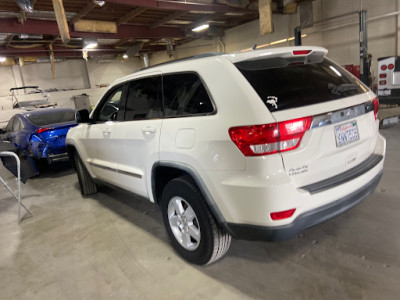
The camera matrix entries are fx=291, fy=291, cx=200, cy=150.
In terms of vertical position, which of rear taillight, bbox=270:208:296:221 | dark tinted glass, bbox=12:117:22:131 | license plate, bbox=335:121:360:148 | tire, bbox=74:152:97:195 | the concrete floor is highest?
dark tinted glass, bbox=12:117:22:131

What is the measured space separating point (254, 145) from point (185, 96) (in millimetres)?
831

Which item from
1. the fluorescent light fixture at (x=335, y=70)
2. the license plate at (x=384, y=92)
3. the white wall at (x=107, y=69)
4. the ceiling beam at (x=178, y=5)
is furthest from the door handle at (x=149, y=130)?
the white wall at (x=107, y=69)

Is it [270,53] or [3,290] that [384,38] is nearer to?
[270,53]

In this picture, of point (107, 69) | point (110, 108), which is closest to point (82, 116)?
point (110, 108)

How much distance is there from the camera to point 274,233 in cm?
190

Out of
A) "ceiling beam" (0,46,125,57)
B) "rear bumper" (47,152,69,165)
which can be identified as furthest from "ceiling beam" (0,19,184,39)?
"rear bumper" (47,152,69,165)

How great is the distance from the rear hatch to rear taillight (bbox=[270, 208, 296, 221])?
18 centimetres

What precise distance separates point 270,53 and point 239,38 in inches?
474

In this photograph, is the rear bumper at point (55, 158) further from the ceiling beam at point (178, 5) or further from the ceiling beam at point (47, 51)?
the ceiling beam at point (47, 51)

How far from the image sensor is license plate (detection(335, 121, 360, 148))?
203cm

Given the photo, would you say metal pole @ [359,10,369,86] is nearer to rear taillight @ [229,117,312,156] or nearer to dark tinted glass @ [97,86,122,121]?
dark tinted glass @ [97,86,122,121]

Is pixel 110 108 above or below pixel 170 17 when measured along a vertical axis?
below

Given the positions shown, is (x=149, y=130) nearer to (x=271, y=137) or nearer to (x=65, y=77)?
(x=271, y=137)

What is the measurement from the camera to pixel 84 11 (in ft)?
28.2
